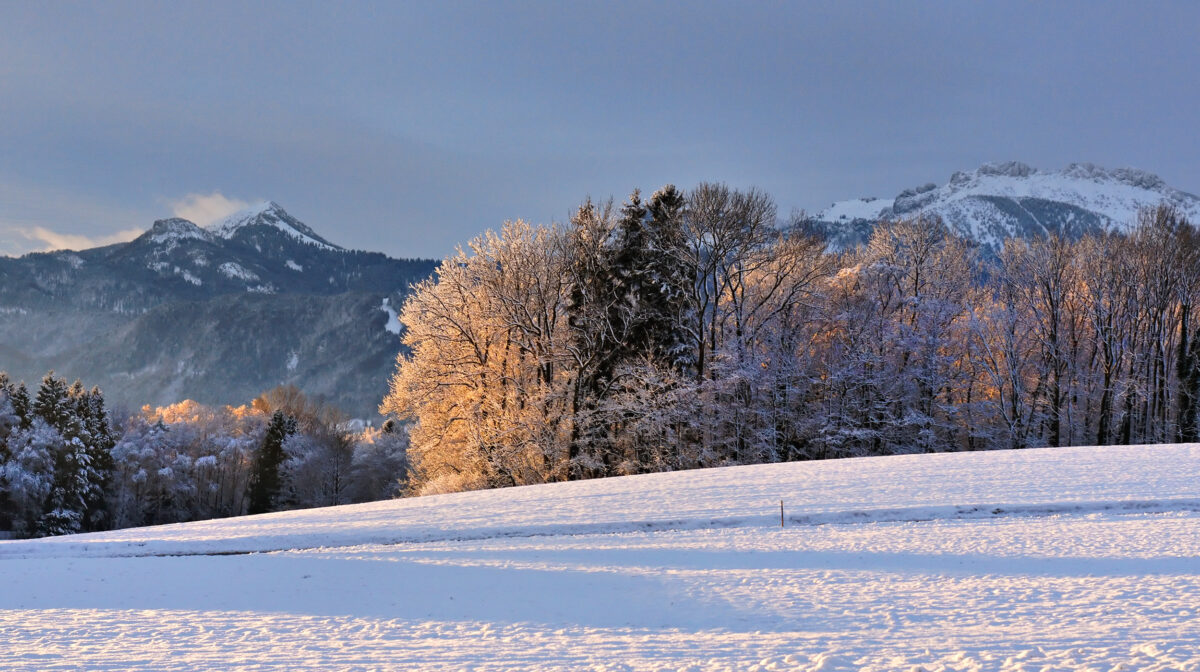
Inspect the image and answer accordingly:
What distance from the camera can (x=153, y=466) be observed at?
67625 millimetres

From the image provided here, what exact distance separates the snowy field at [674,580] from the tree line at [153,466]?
114ft

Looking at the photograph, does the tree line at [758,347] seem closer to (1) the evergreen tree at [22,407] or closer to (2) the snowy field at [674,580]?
(2) the snowy field at [674,580]

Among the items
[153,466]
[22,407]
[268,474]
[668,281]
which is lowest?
[268,474]

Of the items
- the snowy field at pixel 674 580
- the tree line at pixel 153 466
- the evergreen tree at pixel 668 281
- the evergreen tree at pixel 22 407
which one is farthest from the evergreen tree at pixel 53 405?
the evergreen tree at pixel 668 281

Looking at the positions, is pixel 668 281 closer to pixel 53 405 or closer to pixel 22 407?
pixel 53 405

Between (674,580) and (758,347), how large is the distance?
23.0 metres

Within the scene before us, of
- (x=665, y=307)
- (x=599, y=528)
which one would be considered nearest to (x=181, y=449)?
(x=665, y=307)

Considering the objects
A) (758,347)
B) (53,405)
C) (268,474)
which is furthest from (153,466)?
(758,347)

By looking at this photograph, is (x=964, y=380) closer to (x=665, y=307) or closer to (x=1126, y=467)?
(x=1126, y=467)

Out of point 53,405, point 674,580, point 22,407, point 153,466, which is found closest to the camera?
point 674,580

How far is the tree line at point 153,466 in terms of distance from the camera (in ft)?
156

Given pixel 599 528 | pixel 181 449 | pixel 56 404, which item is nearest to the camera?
pixel 599 528

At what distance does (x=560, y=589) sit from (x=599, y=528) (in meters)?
5.79

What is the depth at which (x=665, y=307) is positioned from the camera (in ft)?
107
